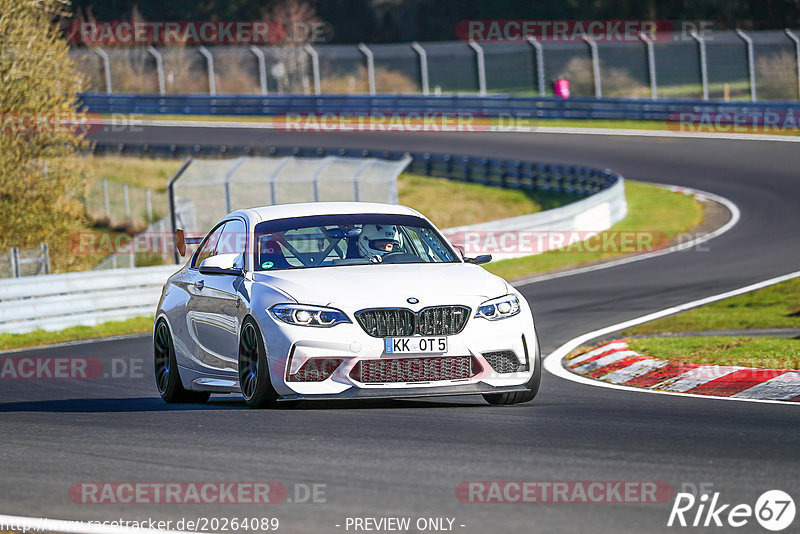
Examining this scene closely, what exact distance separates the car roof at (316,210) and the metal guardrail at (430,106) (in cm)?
2897

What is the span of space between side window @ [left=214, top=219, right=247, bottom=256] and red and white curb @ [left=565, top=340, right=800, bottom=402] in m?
3.64

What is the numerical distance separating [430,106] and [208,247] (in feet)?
120

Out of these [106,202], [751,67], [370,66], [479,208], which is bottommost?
[479,208]

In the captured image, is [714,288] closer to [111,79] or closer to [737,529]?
[737,529]

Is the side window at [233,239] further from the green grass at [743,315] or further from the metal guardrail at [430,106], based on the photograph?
the metal guardrail at [430,106]

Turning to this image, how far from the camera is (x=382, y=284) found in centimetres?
873

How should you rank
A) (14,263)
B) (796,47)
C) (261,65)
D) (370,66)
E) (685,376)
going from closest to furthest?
(685,376)
(14,263)
(796,47)
(370,66)
(261,65)

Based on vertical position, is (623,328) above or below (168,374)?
below

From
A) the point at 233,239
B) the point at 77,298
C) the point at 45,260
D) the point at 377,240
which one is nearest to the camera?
the point at 377,240

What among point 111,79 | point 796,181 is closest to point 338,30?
point 111,79

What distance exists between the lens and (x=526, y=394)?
9.11 metres

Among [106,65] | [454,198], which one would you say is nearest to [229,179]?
[454,198]

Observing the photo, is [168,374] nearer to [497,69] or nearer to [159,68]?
[497,69]

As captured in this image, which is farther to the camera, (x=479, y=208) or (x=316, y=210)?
(x=479, y=208)
